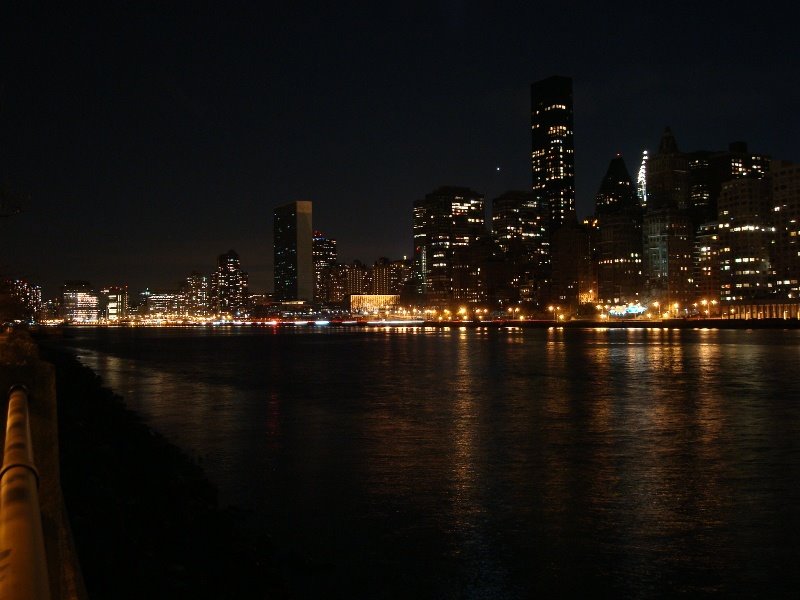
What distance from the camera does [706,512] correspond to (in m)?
15.1

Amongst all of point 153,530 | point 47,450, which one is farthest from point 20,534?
point 153,530

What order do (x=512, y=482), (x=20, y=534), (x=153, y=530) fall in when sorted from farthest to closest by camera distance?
(x=512, y=482), (x=153, y=530), (x=20, y=534)

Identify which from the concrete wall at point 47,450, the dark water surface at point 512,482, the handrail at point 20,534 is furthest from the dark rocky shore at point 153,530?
the handrail at point 20,534

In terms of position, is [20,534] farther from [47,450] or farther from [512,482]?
[512,482]

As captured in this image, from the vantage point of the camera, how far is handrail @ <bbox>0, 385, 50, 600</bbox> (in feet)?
8.07

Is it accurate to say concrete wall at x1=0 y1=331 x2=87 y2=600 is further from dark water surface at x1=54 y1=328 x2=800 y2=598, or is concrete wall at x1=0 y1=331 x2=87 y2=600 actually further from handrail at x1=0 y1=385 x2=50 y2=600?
dark water surface at x1=54 y1=328 x2=800 y2=598

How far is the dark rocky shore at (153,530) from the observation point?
9047 mm

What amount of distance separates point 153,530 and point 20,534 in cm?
985

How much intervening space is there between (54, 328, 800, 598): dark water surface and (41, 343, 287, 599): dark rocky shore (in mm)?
959

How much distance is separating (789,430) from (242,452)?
17224 millimetres

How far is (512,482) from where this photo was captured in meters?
18.0

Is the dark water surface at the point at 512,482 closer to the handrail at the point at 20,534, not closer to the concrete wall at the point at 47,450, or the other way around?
the concrete wall at the point at 47,450

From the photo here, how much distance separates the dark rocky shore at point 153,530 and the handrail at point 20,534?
531 cm

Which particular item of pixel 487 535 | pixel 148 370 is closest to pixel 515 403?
pixel 487 535
